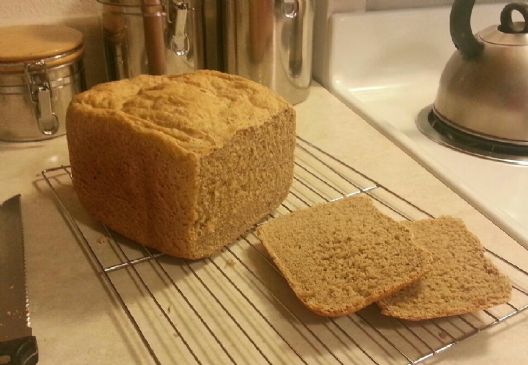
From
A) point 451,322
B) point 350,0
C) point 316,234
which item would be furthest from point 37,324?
point 350,0

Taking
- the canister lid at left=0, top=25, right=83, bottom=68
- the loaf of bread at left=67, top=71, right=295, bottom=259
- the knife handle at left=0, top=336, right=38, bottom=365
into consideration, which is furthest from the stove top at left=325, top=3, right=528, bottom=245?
the knife handle at left=0, top=336, right=38, bottom=365

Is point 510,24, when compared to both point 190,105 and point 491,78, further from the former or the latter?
point 190,105

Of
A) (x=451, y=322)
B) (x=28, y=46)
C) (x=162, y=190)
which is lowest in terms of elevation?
(x=451, y=322)

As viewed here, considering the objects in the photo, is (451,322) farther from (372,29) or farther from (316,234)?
(372,29)

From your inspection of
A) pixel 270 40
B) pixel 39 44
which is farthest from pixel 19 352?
pixel 270 40

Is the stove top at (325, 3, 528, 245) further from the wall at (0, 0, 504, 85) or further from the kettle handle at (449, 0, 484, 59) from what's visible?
the kettle handle at (449, 0, 484, 59)
